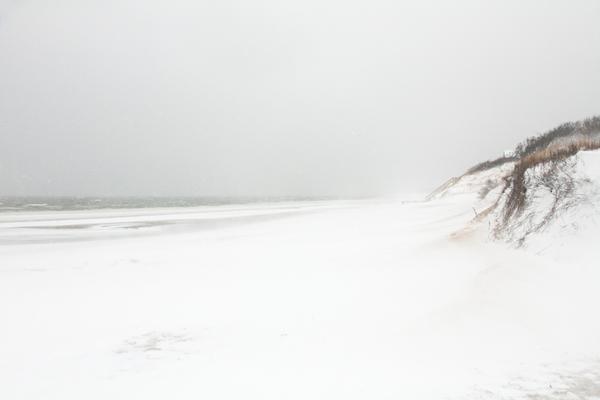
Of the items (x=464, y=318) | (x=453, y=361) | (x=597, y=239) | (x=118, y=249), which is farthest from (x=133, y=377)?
(x=118, y=249)

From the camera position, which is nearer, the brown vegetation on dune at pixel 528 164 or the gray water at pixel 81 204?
the brown vegetation on dune at pixel 528 164

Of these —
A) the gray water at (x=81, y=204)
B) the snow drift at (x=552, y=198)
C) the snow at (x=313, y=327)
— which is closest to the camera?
the snow at (x=313, y=327)

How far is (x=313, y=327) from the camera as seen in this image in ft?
20.6

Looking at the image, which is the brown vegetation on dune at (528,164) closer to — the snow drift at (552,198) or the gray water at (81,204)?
the snow drift at (552,198)

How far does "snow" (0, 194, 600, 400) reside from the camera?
437cm

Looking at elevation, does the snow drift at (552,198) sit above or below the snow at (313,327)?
above

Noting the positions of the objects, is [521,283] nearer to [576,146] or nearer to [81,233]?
[576,146]

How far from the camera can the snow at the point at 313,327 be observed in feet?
14.3

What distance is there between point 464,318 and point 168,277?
310 inches

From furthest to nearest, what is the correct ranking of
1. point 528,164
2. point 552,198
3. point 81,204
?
1. point 81,204
2. point 528,164
3. point 552,198

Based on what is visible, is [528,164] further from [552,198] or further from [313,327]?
[313,327]

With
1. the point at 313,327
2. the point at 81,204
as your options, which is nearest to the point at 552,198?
the point at 313,327

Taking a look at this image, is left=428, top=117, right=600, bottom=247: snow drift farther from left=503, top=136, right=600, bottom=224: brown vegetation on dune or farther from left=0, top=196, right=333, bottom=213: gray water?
left=0, top=196, right=333, bottom=213: gray water

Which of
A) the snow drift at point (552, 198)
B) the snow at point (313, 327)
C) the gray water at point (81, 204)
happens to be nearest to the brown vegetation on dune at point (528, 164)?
the snow drift at point (552, 198)
